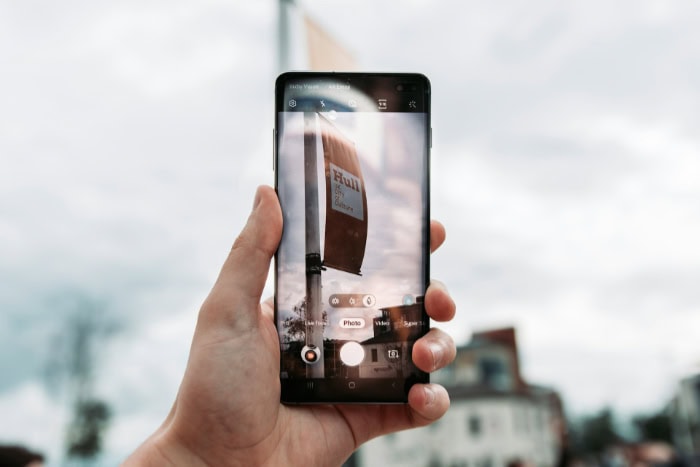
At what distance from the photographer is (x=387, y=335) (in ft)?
6.99

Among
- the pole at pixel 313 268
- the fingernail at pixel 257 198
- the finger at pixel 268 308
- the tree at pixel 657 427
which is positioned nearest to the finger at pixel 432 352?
the pole at pixel 313 268

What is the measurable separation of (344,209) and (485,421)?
35.2 meters

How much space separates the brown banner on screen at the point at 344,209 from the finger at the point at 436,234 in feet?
0.91

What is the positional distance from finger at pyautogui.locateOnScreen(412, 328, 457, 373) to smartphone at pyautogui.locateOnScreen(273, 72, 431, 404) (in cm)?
5

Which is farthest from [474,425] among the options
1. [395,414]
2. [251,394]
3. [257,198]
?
[257,198]

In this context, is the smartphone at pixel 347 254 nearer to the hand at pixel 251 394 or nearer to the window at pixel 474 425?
the hand at pixel 251 394

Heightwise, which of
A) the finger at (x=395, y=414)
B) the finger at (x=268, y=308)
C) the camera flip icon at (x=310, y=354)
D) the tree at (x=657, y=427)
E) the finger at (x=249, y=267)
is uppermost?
the finger at (x=249, y=267)

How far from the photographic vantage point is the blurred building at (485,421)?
104ft

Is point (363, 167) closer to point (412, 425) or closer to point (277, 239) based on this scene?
point (277, 239)

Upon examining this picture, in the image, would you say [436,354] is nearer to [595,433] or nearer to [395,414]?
[395,414]

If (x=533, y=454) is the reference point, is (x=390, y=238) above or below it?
above

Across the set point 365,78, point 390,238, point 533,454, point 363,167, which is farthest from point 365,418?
point 533,454

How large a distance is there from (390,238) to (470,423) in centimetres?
3470

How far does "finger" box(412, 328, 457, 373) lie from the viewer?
6.66ft
